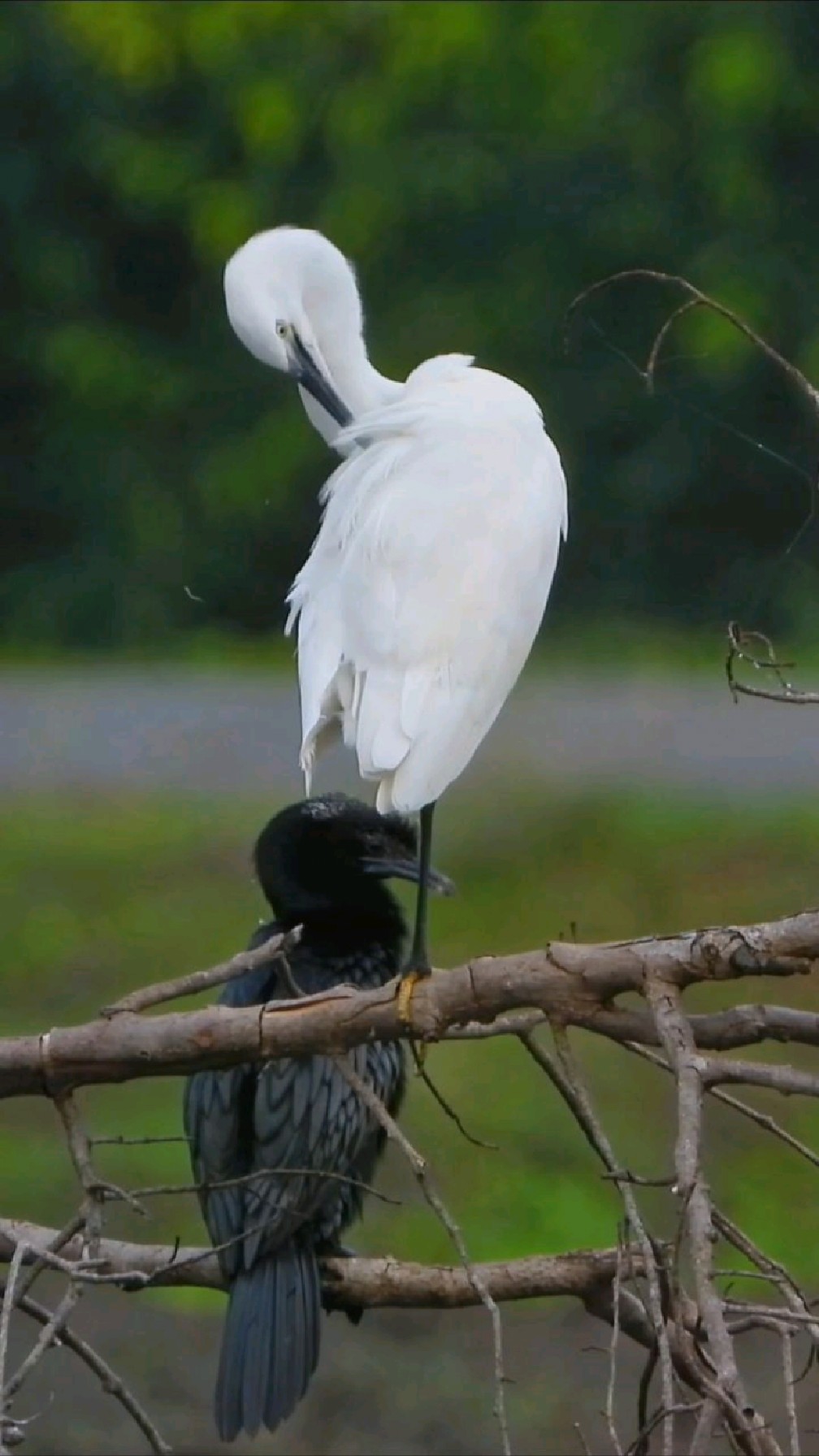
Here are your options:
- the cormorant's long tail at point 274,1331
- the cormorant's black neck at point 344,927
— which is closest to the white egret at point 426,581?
the cormorant's black neck at point 344,927

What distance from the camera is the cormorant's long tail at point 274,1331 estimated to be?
→ 148 centimetres

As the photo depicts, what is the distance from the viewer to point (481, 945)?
6.96 feet

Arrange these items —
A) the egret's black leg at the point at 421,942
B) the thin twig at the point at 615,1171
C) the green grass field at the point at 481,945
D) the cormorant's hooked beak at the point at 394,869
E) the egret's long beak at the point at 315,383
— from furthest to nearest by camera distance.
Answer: the green grass field at the point at 481,945 → the egret's long beak at the point at 315,383 → the cormorant's hooked beak at the point at 394,869 → the egret's black leg at the point at 421,942 → the thin twig at the point at 615,1171

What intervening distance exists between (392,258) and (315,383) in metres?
0.56

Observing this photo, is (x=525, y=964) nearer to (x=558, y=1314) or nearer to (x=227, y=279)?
(x=227, y=279)

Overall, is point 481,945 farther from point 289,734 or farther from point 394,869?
point 394,869

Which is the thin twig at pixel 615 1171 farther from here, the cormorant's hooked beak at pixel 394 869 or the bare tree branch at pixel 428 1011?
the cormorant's hooked beak at pixel 394 869

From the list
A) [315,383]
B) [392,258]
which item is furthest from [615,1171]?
[392,258]

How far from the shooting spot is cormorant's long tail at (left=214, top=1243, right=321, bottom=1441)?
1.48 meters

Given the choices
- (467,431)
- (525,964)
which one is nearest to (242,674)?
(467,431)

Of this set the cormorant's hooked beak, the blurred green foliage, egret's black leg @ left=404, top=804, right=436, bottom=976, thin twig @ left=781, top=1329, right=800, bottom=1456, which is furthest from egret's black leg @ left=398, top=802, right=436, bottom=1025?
the blurred green foliage

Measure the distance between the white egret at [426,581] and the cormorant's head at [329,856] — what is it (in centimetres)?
18

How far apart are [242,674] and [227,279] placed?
0.54 metres

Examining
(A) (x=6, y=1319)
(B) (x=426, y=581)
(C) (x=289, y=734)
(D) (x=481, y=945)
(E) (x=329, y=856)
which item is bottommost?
(D) (x=481, y=945)
